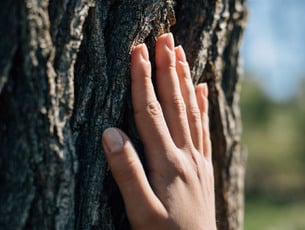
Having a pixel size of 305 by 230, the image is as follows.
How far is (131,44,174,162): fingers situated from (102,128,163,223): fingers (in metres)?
0.08

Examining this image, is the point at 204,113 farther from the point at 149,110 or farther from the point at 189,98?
the point at 149,110

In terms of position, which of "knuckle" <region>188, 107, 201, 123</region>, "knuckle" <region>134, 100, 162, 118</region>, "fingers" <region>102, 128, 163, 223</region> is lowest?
"fingers" <region>102, 128, 163, 223</region>

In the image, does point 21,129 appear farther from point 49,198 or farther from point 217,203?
point 217,203

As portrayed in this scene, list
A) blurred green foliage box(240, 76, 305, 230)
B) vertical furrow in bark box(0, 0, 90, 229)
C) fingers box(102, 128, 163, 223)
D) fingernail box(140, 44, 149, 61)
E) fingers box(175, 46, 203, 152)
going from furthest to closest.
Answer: blurred green foliage box(240, 76, 305, 230)
fingers box(175, 46, 203, 152)
fingernail box(140, 44, 149, 61)
fingers box(102, 128, 163, 223)
vertical furrow in bark box(0, 0, 90, 229)

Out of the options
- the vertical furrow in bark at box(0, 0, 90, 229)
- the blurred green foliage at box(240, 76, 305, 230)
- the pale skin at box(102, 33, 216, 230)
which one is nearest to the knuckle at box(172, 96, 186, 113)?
the pale skin at box(102, 33, 216, 230)

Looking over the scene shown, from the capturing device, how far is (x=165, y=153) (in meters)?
1.90

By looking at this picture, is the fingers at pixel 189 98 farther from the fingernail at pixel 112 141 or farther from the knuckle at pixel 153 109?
the fingernail at pixel 112 141

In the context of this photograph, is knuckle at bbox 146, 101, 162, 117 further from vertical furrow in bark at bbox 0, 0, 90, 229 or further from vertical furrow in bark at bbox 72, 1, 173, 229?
vertical furrow in bark at bbox 0, 0, 90, 229

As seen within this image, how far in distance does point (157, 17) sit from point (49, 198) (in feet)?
2.31

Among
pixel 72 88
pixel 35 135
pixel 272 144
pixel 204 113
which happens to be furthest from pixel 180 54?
pixel 272 144

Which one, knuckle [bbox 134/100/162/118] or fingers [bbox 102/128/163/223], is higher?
knuckle [bbox 134/100/162/118]

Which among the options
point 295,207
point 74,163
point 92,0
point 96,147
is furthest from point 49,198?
point 295,207

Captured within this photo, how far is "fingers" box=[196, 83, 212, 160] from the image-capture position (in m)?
2.15

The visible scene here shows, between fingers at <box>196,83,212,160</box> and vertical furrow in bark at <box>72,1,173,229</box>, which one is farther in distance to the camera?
fingers at <box>196,83,212,160</box>
